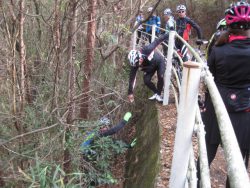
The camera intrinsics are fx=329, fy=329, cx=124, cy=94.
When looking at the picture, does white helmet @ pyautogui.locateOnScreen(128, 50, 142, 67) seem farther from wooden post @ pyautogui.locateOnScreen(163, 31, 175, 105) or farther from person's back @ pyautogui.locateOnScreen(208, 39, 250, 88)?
person's back @ pyautogui.locateOnScreen(208, 39, 250, 88)

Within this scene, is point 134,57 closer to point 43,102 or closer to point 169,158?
point 43,102

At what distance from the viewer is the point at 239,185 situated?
808 mm

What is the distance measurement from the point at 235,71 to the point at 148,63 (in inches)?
139

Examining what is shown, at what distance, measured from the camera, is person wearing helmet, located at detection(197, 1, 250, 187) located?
2.45 m

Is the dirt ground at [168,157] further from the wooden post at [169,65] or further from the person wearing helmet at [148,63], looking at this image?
the person wearing helmet at [148,63]

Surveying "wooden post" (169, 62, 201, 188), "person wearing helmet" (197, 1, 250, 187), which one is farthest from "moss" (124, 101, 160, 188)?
"wooden post" (169, 62, 201, 188)

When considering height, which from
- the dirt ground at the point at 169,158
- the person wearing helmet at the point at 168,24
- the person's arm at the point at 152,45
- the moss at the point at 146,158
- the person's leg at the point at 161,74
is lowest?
the moss at the point at 146,158

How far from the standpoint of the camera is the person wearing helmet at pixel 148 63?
5.68 metres

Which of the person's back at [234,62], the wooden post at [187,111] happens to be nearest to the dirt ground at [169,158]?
the person's back at [234,62]

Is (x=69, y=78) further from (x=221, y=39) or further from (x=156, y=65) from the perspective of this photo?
(x=221, y=39)

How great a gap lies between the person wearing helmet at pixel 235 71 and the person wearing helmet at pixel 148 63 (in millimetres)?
3074

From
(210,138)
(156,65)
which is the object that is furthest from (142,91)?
(210,138)

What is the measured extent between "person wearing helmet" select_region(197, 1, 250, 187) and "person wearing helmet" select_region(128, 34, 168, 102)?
3.07 meters

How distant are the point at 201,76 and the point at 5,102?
13.1 ft
